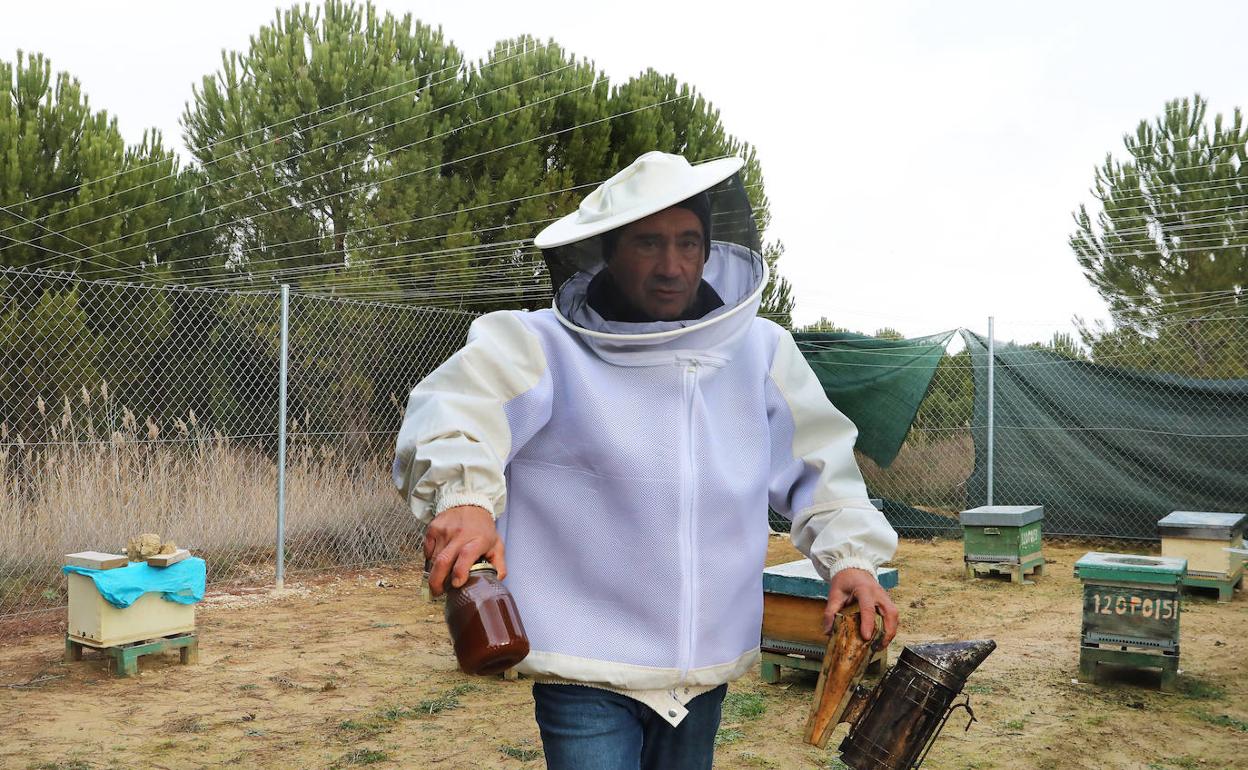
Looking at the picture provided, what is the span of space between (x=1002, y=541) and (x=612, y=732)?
6227mm

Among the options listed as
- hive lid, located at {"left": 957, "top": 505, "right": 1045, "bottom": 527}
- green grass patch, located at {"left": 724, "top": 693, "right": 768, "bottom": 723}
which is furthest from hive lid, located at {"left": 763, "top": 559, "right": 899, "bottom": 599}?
hive lid, located at {"left": 957, "top": 505, "right": 1045, "bottom": 527}

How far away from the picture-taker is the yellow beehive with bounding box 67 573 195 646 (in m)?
4.65

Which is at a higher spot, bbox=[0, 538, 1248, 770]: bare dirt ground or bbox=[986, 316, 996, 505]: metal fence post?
bbox=[986, 316, 996, 505]: metal fence post

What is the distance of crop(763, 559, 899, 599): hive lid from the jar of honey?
3.04 metres

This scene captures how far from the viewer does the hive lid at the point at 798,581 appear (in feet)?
14.3

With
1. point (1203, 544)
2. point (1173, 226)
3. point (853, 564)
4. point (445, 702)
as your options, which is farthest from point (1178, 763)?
point (1173, 226)

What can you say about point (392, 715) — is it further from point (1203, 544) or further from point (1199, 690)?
point (1203, 544)

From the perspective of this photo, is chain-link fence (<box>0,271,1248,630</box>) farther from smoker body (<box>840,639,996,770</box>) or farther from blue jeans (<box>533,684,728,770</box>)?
smoker body (<box>840,639,996,770</box>)

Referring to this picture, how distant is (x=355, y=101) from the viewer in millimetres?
11906

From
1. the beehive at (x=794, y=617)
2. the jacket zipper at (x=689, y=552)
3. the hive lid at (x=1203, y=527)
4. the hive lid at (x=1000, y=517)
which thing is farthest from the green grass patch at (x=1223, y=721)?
the jacket zipper at (x=689, y=552)

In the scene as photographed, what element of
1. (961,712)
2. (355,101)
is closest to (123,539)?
(961,712)

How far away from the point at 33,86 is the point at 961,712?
10.2m

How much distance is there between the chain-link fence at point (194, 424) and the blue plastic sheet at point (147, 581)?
4.88 ft

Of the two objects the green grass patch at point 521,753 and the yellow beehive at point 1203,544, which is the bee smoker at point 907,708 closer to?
the green grass patch at point 521,753
